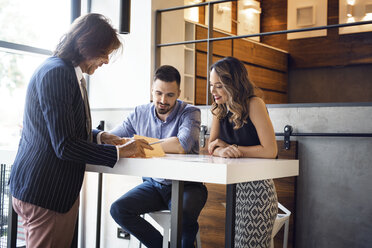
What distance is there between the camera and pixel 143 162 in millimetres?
1668

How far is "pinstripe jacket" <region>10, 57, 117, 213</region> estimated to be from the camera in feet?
5.07

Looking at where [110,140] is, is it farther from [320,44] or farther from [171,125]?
[320,44]

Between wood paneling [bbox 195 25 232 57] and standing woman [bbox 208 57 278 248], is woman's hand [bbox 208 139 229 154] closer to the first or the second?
standing woman [bbox 208 57 278 248]

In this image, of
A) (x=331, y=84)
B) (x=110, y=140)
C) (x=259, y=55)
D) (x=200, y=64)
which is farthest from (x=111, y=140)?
(x=331, y=84)

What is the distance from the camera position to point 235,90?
2.20m

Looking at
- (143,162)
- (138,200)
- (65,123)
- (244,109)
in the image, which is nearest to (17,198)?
(65,123)

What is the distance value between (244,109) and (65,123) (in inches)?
37.6

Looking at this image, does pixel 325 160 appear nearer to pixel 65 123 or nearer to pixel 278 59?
pixel 65 123

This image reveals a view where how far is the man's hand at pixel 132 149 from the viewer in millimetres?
1713

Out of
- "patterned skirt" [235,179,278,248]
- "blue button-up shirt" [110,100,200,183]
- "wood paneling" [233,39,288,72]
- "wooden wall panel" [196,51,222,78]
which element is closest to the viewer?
"patterned skirt" [235,179,278,248]

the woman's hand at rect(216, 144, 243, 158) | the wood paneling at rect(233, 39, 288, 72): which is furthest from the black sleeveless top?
the wood paneling at rect(233, 39, 288, 72)

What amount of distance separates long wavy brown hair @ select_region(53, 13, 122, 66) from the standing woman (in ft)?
2.42

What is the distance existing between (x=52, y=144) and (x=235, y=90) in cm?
100

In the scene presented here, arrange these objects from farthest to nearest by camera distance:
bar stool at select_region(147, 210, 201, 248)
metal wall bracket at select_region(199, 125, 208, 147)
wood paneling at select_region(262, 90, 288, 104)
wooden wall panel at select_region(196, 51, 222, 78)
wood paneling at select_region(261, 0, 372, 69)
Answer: wood paneling at select_region(261, 0, 372, 69) < wood paneling at select_region(262, 90, 288, 104) < wooden wall panel at select_region(196, 51, 222, 78) < metal wall bracket at select_region(199, 125, 208, 147) < bar stool at select_region(147, 210, 201, 248)
